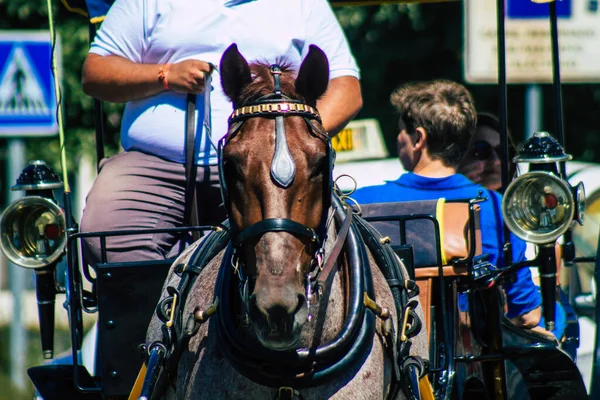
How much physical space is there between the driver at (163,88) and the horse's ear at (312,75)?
102cm

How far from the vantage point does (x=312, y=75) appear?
345 cm

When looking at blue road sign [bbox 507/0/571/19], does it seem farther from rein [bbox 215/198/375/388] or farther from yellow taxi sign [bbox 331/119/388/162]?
rein [bbox 215/198/375/388]

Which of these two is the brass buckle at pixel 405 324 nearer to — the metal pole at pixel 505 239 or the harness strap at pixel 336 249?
the harness strap at pixel 336 249

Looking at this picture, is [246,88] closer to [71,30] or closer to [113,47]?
[113,47]

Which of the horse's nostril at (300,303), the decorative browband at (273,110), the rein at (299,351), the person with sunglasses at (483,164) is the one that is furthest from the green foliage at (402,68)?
the horse's nostril at (300,303)

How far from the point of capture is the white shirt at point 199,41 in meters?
4.61

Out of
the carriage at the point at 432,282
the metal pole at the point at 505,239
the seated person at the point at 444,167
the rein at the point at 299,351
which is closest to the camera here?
the rein at the point at 299,351

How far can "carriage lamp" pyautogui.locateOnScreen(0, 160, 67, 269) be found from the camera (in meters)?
4.76

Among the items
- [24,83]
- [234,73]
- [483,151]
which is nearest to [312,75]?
[234,73]

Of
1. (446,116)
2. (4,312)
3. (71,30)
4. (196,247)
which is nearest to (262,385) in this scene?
(196,247)

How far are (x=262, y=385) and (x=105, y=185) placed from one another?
1.58m

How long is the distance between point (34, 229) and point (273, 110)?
1.94 metres

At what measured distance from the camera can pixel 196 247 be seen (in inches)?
162


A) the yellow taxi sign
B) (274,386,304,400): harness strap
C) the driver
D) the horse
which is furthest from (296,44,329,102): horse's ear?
the yellow taxi sign
